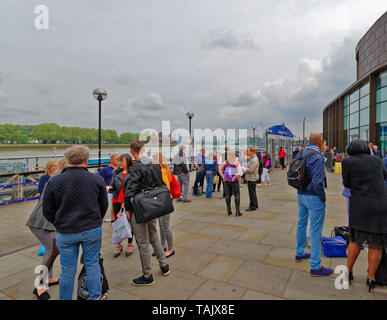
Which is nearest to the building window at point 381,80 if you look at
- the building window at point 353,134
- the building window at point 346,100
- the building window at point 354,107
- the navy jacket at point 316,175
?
the building window at point 354,107

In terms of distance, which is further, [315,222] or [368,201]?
[315,222]

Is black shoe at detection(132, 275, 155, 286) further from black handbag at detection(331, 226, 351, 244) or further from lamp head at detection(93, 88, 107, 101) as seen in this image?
lamp head at detection(93, 88, 107, 101)

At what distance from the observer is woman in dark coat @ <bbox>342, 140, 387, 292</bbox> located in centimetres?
283

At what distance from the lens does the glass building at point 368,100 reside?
22.8 meters

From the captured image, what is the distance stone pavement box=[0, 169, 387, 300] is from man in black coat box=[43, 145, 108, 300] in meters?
0.74

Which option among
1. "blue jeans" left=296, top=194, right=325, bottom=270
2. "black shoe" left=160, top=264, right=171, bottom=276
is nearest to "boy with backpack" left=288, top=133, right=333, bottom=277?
"blue jeans" left=296, top=194, right=325, bottom=270

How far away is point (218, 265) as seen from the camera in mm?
3688

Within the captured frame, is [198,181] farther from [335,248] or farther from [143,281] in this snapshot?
[143,281]

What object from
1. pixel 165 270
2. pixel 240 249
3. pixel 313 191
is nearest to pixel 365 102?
pixel 240 249

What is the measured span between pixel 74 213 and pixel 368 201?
317 centimetres

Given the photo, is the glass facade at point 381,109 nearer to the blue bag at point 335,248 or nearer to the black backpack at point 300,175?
the blue bag at point 335,248
